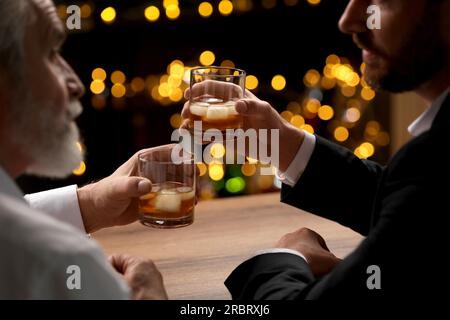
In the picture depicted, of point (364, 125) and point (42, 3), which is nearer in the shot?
point (42, 3)

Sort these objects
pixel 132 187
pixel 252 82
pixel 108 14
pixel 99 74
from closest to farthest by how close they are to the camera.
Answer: pixel 132 187 → pixel 108 14 → pixel 99 74 → pixel 252 82

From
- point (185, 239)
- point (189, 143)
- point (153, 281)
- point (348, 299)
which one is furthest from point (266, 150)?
point (348, 299)

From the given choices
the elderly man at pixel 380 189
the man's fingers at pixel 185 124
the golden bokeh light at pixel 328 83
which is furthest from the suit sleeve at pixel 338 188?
the golden bokeh light at pixel 328 83

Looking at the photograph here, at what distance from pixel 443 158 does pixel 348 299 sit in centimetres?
27

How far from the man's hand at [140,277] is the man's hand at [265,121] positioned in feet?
1.77

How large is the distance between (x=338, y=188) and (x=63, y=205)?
2.26ft

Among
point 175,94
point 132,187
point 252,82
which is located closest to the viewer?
point 132,187

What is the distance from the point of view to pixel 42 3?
117 cm

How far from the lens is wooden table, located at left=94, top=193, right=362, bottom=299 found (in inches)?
57.1

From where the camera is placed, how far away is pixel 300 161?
5.47 feet

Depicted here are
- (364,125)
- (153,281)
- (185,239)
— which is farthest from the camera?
(364,125)

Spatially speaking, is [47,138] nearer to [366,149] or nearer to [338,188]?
[338,188]

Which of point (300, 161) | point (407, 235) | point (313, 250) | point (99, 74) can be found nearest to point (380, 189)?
point (407, 235)

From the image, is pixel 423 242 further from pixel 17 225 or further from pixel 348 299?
pixel 17 225
